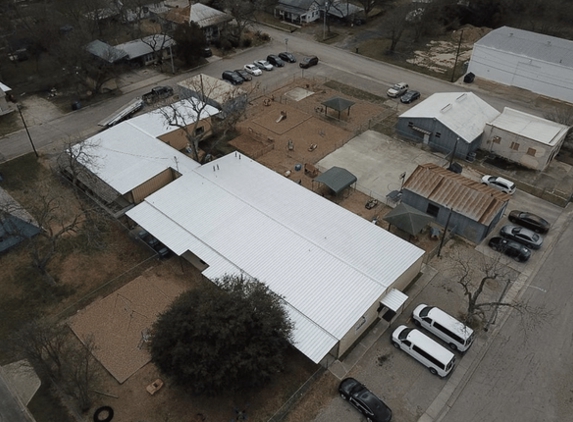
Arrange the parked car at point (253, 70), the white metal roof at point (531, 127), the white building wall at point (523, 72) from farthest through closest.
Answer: the parked car at point (253, 70)
the white building wall at point (523, 72)
the white metal roof at point (531, 127)

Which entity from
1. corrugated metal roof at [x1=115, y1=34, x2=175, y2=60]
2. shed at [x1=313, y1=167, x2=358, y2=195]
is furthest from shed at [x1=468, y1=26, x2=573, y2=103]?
corrugated metal roof at [x1=115, y1=34, x2=175, y2=60]

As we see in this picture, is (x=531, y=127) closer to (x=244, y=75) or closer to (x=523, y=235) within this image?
(x=523, y=235)

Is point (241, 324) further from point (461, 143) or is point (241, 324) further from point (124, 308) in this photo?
point (461, 143)

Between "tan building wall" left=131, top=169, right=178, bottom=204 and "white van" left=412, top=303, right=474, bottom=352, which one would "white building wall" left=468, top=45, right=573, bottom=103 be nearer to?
"white van" left=412, top=303, right=474, bottom=352

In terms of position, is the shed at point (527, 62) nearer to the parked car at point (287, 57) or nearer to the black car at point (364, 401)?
the parked car at point (287, 57)

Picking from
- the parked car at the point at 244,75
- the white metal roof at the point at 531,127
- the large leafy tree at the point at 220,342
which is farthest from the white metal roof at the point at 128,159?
the white metal roof at the point at 531,127

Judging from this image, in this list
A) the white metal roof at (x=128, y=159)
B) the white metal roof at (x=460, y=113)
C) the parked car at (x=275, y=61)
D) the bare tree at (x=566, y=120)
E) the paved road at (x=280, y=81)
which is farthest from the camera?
the parked car at (x=275, y=61)

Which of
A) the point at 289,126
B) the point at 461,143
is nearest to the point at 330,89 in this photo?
the point at 289,126
